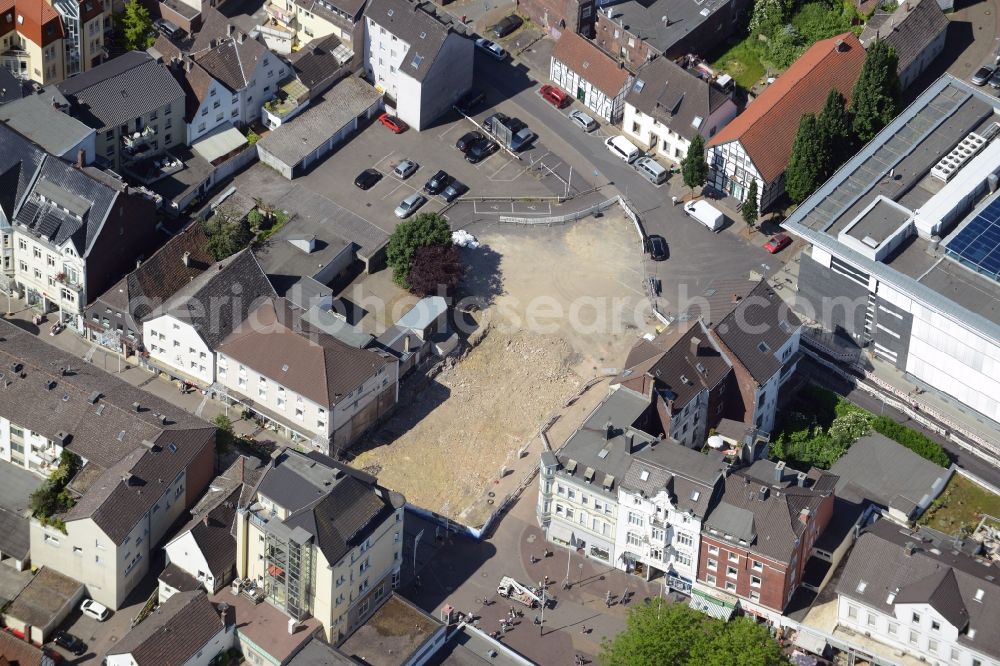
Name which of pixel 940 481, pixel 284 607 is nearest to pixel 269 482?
pixel 284 607

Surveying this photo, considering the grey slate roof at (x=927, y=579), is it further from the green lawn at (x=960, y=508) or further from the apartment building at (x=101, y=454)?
the apartment building at (x=101, y=454)

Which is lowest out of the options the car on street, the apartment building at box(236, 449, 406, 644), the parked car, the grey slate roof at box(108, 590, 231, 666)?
the parked car

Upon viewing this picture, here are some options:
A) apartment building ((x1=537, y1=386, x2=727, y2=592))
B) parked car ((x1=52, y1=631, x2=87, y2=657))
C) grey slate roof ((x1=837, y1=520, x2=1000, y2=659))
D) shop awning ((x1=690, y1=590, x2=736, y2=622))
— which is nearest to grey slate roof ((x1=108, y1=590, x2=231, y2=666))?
parked car ((x1=52, y1=631, x2=87, y2=657))

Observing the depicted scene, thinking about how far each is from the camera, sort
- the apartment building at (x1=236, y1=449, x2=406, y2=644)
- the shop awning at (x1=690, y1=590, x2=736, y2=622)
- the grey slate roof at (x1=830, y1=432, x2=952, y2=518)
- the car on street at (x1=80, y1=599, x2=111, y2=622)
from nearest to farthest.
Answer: the apartment building at (x1=236, y1=449, x2=406, y2=644) → the car on street at (x1=80, y1=599, x2=111, y2=622) → the shop awning at (x1=690, y1=590, x2=736, y2=622) → the grey slate roof at (x1=830, y1=432, x2=952, y2=518)

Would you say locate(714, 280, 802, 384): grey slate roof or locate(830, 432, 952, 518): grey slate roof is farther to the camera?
locate(714, 280, 802, 384): grey slate roof

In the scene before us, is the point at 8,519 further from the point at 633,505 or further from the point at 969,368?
the point at 969,368

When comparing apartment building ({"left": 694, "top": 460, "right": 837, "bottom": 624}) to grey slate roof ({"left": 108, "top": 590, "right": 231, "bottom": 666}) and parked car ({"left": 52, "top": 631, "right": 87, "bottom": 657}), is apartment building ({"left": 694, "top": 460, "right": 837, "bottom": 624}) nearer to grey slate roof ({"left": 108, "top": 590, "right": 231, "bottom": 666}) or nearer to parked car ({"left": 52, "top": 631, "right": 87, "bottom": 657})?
grey slate roof ({"left": 108, "top": 590, "right": 231, "bottom": 666})
